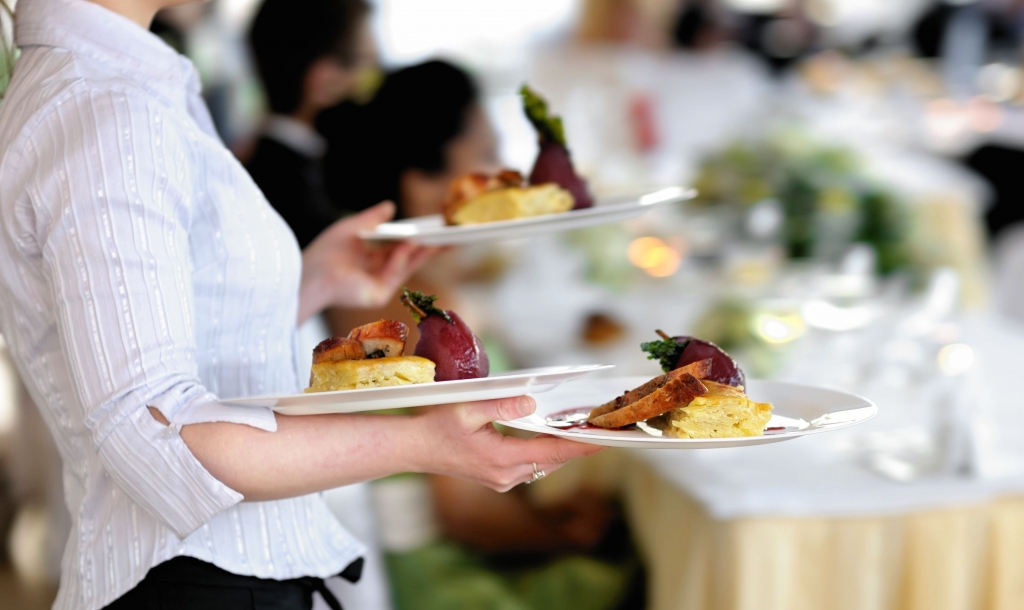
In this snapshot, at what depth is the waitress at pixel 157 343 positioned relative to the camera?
751 millimetres

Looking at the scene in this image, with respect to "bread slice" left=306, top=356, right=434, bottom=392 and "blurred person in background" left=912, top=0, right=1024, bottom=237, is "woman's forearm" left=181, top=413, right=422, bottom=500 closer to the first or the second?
"bread slice" left=306, top=356, right=434, bottom=392

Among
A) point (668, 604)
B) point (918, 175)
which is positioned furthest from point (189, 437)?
point (918, 175)

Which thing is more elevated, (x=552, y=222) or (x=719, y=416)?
(x=552, y=222)

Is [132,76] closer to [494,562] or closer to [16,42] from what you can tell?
[16,42]

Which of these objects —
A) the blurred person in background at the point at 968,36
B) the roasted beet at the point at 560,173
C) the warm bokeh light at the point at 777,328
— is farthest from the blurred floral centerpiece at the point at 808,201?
the blurred person in background at the point at 968,36

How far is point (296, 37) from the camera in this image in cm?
236

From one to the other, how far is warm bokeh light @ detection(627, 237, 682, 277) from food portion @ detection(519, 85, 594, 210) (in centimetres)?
154

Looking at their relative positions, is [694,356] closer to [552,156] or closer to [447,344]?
[447,344]

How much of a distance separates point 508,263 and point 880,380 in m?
1.27

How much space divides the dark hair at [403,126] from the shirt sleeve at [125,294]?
59.5 inches

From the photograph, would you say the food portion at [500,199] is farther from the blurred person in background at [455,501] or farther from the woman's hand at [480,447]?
the blurred person in background at [455,501]

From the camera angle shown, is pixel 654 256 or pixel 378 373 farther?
pixel 654 256

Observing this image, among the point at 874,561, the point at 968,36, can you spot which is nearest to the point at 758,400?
the point at 874,561

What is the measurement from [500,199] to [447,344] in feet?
1.59
